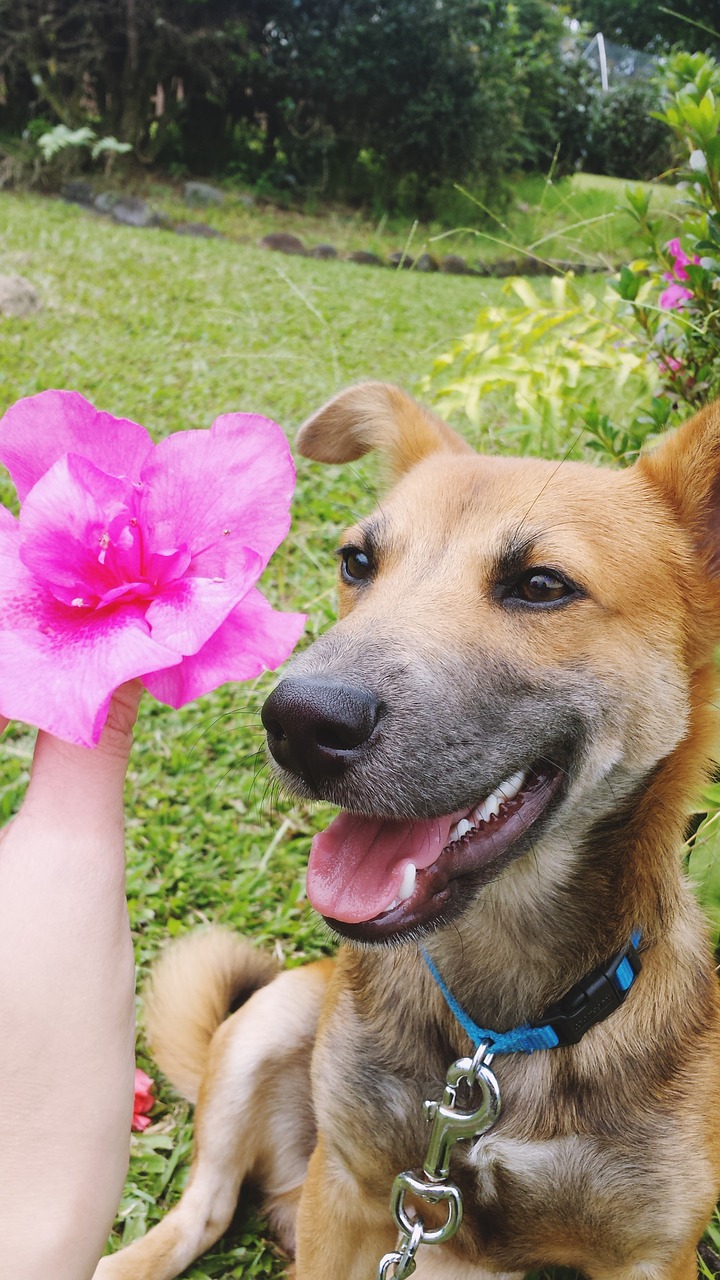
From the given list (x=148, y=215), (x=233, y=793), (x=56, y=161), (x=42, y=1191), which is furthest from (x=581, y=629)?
(x=56, y=161)

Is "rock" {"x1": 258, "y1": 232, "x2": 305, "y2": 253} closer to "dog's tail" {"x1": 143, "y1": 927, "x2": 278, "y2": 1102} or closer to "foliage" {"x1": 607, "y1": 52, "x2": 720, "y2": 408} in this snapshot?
"foliage" {"x1": 607, "y1": 52, "x2": 720, "y2": 408}

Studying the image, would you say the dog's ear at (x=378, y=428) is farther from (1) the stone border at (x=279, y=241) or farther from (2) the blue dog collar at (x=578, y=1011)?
(1) the stone border at (x=279, y=241)

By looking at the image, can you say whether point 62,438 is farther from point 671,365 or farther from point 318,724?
A: point 671,365

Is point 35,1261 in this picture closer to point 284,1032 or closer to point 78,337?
point 284,1032

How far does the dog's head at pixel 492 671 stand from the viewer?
176 cm

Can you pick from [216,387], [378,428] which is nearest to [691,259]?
[378,428]

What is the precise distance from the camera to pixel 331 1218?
7.73 feet

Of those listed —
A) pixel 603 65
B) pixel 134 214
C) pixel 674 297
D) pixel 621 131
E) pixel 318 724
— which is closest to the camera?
pixel 318 724

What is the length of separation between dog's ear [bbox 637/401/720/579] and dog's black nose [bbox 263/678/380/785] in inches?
42.8

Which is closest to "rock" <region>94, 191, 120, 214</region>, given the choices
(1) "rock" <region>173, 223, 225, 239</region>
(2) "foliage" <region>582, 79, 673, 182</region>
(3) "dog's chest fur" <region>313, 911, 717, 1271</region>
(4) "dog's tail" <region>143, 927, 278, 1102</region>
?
(1) "rock" <region>173, 223, 225, 239</region>

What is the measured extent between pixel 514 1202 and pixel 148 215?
18.7 m

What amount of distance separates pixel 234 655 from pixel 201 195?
69.9ft

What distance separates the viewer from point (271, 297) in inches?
472

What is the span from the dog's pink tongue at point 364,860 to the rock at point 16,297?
388 inches
